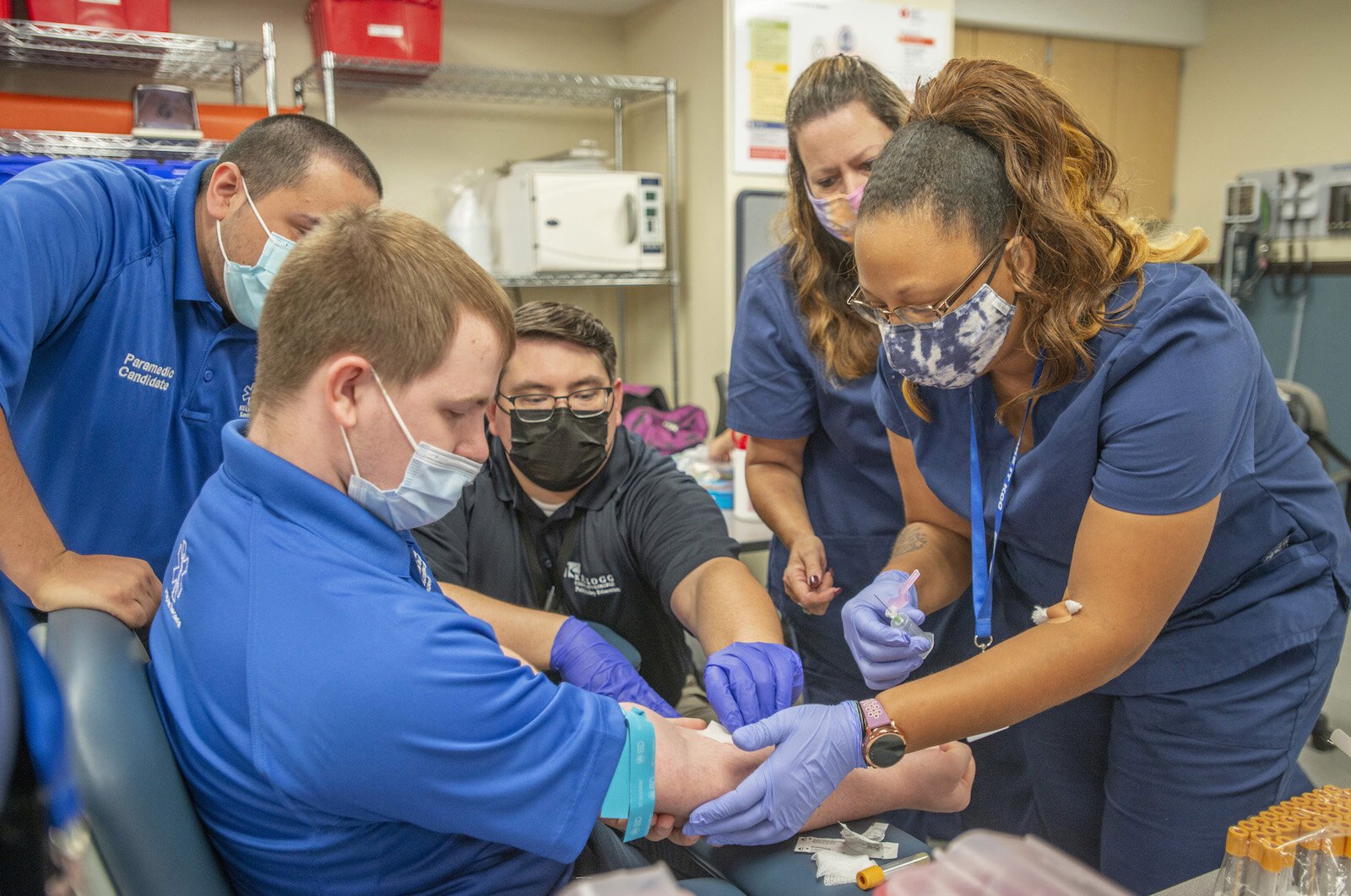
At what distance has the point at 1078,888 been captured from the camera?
0.52m

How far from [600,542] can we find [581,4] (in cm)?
311

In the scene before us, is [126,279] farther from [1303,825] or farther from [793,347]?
[1303,825]

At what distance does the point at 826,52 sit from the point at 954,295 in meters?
2.90

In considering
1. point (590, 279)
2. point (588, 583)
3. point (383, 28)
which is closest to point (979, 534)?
point (588, 583)

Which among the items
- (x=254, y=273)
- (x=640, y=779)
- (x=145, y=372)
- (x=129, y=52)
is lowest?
(x=640, y=779)

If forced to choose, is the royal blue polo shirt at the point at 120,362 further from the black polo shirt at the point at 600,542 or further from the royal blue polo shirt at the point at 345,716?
the royal blue polo shirt at the point at 345,716

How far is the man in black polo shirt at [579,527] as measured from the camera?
5.24ft

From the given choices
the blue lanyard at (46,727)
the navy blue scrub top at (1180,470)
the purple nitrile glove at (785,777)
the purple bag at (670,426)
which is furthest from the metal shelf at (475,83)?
the purple nitrile glove at (785,777)

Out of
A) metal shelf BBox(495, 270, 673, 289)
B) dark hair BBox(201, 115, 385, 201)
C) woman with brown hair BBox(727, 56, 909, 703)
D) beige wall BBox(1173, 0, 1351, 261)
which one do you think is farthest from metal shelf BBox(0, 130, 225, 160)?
beige wall BBox(1173, 0, 1351, 261)

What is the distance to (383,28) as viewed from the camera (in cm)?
337

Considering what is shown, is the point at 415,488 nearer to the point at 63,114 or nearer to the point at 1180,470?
the point at 1180,470

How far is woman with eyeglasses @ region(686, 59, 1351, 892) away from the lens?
1.08 m

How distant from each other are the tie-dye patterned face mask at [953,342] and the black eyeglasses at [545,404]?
60 centimetres

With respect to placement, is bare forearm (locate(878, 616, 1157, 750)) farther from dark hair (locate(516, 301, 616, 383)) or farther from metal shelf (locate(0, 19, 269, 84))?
metal shelf (locate(0, 19, 269, 84))
